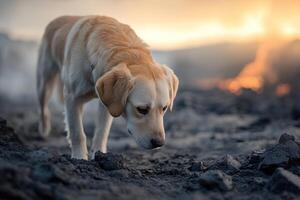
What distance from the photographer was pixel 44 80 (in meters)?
8.88

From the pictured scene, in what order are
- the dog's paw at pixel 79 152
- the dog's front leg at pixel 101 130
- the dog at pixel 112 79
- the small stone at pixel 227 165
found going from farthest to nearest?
the dog's front leg at pixel 101 130 < the dog's paw at pixel 79 152 < the small stone at pixel 227 165 < the dog at pixel 112 79

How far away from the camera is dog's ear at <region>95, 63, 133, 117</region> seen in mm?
5473

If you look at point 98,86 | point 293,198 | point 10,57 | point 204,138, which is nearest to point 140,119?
point 98,86

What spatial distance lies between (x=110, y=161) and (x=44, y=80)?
148 inches

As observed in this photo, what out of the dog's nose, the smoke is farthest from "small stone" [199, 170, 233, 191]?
the smoke

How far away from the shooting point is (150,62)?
5977 millimetres

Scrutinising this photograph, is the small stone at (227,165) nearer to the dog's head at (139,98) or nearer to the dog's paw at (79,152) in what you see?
the dog's head at (139,98)

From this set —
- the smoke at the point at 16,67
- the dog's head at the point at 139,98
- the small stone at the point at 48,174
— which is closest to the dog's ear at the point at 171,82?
the dog's head at the point at 139,98

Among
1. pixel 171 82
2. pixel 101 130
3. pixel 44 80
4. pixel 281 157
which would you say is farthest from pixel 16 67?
pixel 281 157

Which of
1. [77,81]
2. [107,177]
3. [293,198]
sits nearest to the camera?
[293,198]

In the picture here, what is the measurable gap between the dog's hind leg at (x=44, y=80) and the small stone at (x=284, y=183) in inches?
197

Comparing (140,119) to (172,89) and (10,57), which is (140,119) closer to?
(172,89)

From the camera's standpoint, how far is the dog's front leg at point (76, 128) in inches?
269

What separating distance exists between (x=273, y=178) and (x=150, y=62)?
200 centimetres
